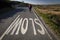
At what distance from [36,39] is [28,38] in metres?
0.62

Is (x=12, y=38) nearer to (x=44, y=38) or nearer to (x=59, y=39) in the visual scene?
(x=44, y=38)

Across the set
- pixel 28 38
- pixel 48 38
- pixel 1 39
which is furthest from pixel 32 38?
pixel 1 39

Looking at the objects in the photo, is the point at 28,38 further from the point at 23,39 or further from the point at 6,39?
the point at 6,39

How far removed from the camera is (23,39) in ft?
38.2

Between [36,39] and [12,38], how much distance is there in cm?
155

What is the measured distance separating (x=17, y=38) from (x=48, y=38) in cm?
203

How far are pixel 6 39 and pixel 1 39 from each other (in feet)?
1.03

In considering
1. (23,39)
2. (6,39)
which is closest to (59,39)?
(23,39)

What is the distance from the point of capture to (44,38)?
12.1m

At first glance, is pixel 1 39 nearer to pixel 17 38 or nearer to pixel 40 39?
pixel 17 38

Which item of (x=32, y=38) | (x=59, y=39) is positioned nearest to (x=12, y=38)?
(x=32, y=38)

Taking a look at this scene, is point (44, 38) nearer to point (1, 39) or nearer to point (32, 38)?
point (32, 38)

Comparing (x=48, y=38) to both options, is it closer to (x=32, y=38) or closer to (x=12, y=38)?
(x=32, y=38)

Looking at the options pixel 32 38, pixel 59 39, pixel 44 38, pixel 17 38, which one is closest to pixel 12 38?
pixel 17 38
